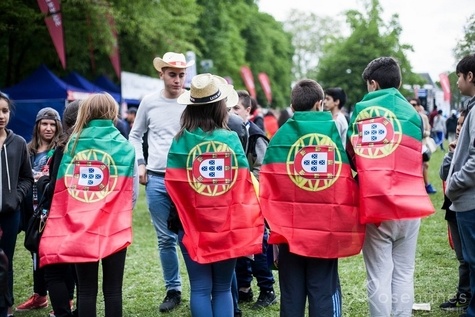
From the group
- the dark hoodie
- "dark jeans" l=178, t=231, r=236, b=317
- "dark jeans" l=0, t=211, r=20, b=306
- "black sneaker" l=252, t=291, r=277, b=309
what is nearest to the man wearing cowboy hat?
"black sneaker" l=252, t=291, r=277, b=309

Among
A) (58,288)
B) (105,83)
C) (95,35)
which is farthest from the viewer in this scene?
(105,83)

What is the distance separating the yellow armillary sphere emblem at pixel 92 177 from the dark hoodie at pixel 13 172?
877 millimetres

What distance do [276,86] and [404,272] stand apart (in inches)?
2072

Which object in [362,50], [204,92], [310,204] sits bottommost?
[310,204]

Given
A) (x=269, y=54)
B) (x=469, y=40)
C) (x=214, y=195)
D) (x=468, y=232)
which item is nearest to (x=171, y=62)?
(x=214, y=195)

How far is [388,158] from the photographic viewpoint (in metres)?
3.86

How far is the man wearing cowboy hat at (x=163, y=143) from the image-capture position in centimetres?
533

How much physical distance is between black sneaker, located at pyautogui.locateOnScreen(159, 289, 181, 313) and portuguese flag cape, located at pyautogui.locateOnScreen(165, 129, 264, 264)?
166 cm

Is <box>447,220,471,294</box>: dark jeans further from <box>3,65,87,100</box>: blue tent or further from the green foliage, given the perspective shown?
the green foliage

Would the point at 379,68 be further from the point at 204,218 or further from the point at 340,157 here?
the point at 204,218

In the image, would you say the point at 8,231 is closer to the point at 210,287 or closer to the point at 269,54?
the point at 210,287

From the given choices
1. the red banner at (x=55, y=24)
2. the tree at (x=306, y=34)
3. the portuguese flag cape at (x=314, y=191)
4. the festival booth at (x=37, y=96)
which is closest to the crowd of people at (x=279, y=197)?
the portuguese flag cape at (x=314, y=191)

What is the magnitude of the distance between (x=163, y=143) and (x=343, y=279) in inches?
101

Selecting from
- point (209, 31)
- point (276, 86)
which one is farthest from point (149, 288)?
point (276, 86)
